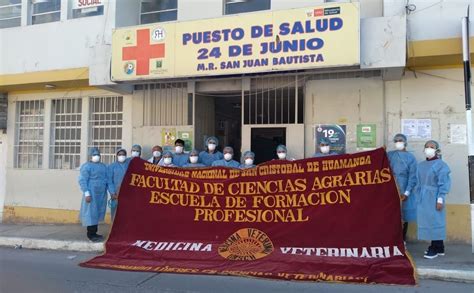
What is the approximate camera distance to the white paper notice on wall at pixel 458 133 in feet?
26.8

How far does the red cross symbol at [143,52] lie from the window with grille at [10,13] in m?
4.87

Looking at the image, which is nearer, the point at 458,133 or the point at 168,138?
the point at 458,133

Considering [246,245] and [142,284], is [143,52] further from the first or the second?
[142,284]

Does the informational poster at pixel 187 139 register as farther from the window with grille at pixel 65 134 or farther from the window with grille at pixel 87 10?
the window with grille at pixel 87 10

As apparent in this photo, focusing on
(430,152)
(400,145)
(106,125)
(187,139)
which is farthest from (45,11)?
(430,152)

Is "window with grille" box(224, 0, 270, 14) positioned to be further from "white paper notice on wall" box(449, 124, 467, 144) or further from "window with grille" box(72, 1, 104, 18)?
"white paper notice on wall" box(449, 124, 467, 144)

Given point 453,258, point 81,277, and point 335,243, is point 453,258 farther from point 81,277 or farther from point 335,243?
point 81,277

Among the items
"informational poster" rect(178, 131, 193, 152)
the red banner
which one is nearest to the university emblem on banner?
the red banner

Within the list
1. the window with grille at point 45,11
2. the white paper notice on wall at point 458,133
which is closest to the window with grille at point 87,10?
the window with grille at point 45,11

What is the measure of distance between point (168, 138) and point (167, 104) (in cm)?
77

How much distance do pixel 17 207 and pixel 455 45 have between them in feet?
34.5

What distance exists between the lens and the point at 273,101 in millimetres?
9406

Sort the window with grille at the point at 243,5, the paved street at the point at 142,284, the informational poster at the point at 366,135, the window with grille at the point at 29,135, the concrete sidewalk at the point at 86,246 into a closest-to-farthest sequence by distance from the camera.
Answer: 1. the paved street at the point at 142,284
2. the concrete sidewalk at the point at 86,246
3. the informational poster at the point at 366,135
4. the window with grille at the point at 243,5
5. the window with grille at the point at 29,135

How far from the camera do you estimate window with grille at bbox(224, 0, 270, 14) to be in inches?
Answer: 379
